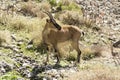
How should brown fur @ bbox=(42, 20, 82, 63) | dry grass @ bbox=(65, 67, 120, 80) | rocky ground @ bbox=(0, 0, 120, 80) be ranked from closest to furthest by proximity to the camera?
dry grass @ bbox=(65, 67, 120, 80)
rocky ground @ bbox=(0, 0, 120, 80)
brown fur @ bbox=(42, 20, 82, 63)

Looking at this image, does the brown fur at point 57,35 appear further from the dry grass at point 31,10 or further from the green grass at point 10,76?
the dry grass at point 31,10

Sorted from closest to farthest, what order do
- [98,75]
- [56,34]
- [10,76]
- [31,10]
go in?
[98,75] < [10,76] < [56,34] < [31,10]

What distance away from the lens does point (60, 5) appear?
69.9 feet

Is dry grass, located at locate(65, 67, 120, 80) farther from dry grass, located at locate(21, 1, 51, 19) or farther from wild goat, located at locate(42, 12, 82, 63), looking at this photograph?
dry grass, located at locate(21, 1, 51, 19)

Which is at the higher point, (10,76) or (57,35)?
(57,35)

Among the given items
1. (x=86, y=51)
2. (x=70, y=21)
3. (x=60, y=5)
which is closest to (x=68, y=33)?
(x=86, y=51)

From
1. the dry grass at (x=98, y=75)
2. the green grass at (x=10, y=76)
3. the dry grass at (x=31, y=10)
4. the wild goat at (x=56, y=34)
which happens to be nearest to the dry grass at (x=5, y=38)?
the wild goat at (x=56, y=34)

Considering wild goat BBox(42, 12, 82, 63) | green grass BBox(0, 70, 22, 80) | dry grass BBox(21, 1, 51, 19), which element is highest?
wild goat BBox(42, 12, 82, 63)

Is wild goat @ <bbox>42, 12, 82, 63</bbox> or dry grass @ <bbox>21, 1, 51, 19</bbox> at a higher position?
wild goat @ <bbox>42, 12, 82, 63</bbox>

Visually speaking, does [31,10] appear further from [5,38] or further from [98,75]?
[98,75]

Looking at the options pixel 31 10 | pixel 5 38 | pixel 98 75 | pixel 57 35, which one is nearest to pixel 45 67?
pixel 57 35

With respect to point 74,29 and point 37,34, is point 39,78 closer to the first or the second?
point 74,29

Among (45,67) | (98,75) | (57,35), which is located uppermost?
(57,35)

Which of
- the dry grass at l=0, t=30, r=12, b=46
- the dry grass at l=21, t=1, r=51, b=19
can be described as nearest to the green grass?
the dry grass at l=0, t=30, r=12, b=46
